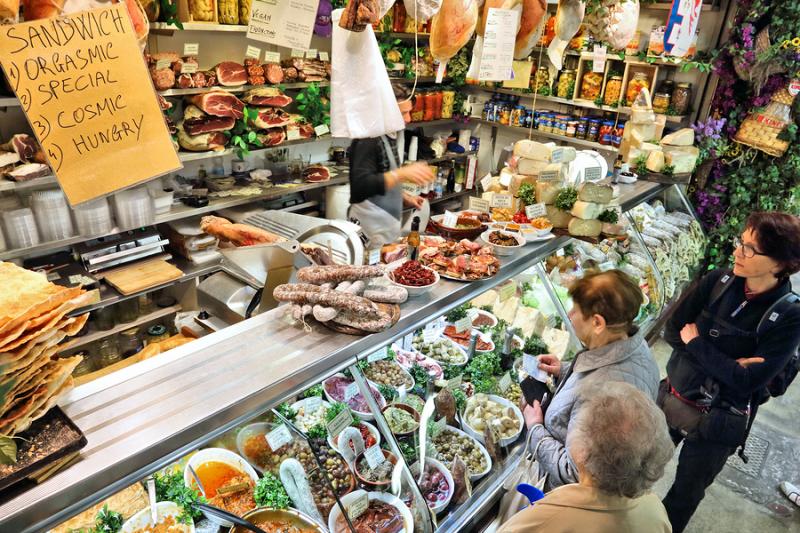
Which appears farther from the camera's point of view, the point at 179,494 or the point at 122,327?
the point at 122,327

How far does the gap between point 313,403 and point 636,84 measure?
17.4 feet

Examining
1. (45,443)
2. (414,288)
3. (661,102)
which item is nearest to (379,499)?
(414,288)

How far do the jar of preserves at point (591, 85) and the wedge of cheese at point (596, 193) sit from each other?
3526 mm

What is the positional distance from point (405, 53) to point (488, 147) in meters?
2.40

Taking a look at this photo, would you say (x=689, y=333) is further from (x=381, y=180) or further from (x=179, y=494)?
(x=179, y=494)

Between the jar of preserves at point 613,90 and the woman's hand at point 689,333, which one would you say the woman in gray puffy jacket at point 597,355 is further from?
the jar of preserves at point 613,90

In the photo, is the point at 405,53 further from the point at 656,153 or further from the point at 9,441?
the point at 9,441

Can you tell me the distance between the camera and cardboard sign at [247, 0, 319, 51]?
Result: 4.37 metres

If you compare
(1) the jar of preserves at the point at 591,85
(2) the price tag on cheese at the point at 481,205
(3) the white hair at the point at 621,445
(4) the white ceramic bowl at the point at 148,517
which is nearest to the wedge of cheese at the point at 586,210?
(2) the price tag on cheese at the point at 481,205

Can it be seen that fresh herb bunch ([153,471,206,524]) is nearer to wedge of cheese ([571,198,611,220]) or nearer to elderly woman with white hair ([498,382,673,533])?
elderly woman with white hair ([498,382,673,533])

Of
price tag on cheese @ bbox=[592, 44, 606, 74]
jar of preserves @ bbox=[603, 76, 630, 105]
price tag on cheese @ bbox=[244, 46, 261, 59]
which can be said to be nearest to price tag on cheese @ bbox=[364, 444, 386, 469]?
price tag on cheese @ bbox=[244, 46, 261, 59]

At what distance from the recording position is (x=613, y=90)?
6145 millimetres

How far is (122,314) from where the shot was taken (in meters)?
4.61

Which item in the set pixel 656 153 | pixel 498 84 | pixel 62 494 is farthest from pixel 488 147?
pixel 62 494
